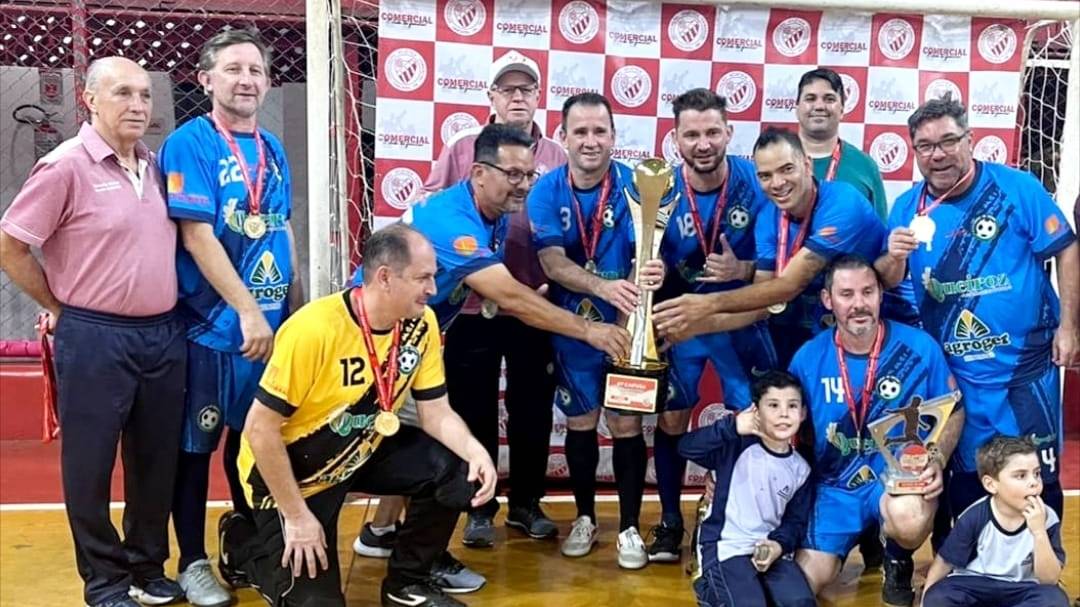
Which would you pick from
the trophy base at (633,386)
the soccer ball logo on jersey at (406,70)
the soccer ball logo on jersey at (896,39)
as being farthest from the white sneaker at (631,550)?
the soccer ball logo on jersey at (896,39)

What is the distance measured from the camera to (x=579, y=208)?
3939 millimetres

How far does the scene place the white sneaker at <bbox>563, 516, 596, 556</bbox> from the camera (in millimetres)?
4152

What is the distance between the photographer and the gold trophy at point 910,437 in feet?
11.4

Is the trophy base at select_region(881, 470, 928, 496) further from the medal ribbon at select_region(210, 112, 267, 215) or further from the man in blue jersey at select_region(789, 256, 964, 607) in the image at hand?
the medal ribbon at select_region(210, 112, 267, 215)

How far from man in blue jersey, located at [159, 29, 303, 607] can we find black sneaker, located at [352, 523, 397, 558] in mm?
564

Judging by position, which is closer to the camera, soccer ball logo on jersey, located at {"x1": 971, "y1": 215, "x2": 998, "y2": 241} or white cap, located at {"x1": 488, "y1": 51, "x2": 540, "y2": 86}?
soccer ball logo on jersey, located at {"x1": 971, "y1": 215, "x2": 998, "y2": 241}

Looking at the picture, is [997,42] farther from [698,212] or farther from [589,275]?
[589,275]

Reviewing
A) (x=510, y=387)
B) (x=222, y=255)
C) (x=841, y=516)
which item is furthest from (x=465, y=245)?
(x=841, y=516)

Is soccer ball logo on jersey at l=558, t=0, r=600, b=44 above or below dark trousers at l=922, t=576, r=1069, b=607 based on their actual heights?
above

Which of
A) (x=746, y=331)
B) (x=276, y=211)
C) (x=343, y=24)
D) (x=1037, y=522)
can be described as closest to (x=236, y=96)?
(x=276, y=211)

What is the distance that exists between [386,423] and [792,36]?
2355 mm

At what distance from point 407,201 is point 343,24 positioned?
0.77 metres

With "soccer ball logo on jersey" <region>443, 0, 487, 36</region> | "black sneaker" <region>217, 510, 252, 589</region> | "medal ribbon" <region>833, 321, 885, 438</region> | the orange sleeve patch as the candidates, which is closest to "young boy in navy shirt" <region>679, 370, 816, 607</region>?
"medal ribbon" <region>833, 321, 885, 438</region>

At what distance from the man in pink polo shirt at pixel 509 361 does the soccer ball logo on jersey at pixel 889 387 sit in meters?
1.29
